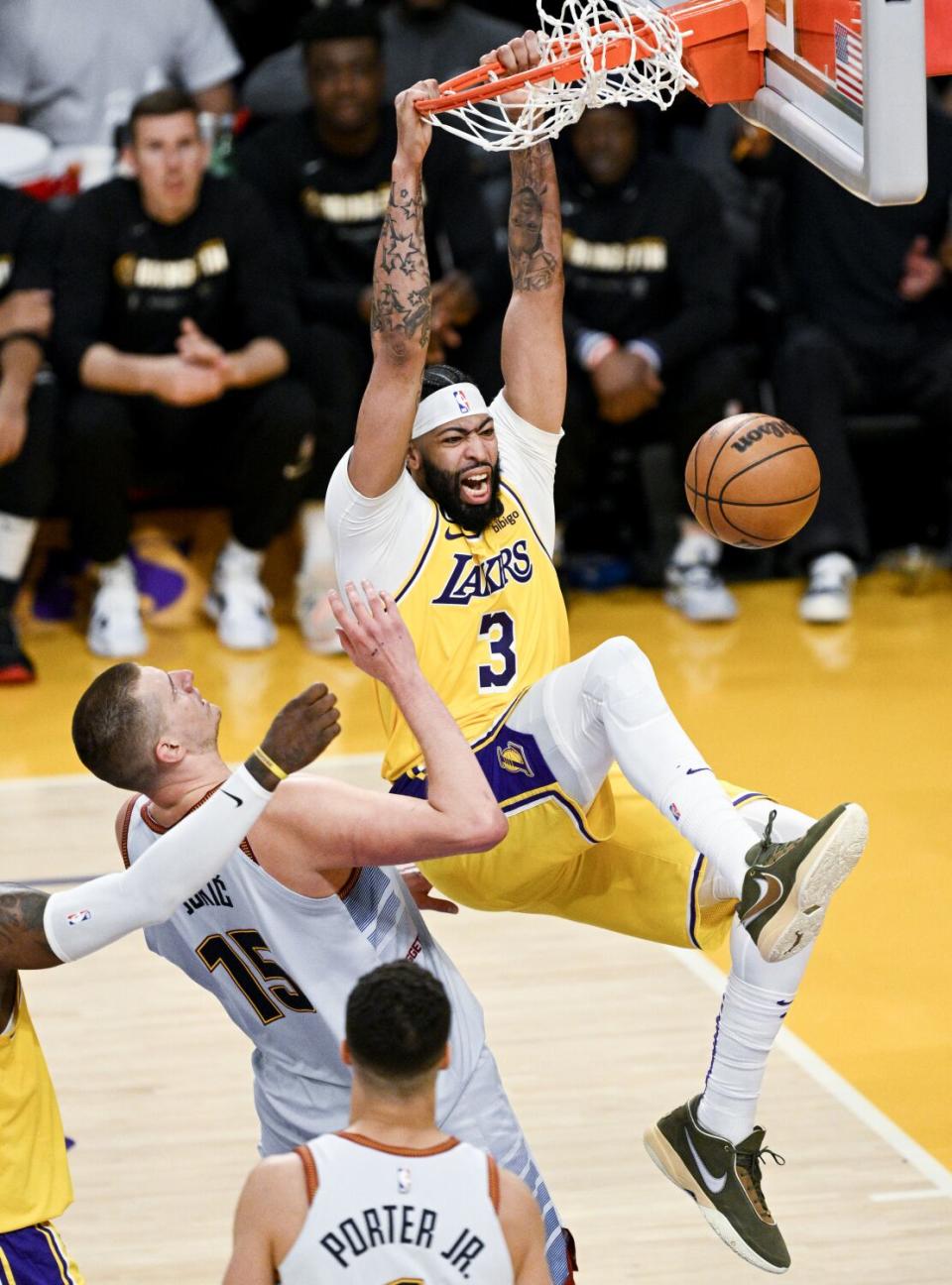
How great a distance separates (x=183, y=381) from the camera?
9359 millimetres

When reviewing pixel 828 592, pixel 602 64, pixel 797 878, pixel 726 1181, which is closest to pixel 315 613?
pixel 828 592

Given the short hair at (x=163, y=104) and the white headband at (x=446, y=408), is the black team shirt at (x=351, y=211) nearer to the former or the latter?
the short hair at (x=163, y=104)

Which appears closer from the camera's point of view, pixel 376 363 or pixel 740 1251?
pixel 740 1251

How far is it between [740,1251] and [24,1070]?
1.63 metres

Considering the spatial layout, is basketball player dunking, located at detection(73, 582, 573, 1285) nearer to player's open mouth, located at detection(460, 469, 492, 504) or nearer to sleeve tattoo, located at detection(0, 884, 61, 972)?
sleeve tattoo, located at detection(0, 884, 61, 972)

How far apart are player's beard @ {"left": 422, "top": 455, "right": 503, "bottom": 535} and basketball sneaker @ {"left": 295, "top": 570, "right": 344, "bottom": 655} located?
4.17m

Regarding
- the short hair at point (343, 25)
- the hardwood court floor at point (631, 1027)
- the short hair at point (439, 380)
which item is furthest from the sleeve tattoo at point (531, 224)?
the short hair at point (343, 25)

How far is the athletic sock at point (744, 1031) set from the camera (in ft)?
14.9

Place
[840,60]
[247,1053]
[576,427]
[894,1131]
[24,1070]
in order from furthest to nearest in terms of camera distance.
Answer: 1. [576,427]
2. [247,1053]
3. [894,1131]
4. [840,60]
5. [24,1070]

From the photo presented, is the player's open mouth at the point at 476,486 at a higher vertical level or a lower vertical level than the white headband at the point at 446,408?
lower

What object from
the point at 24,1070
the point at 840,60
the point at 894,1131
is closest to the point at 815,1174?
the point at 894,1131

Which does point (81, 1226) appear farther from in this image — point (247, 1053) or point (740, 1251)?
point (740, 1251)

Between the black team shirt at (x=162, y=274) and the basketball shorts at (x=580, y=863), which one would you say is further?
the black team shirt at (x=162, y=274)

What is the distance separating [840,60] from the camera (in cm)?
431
